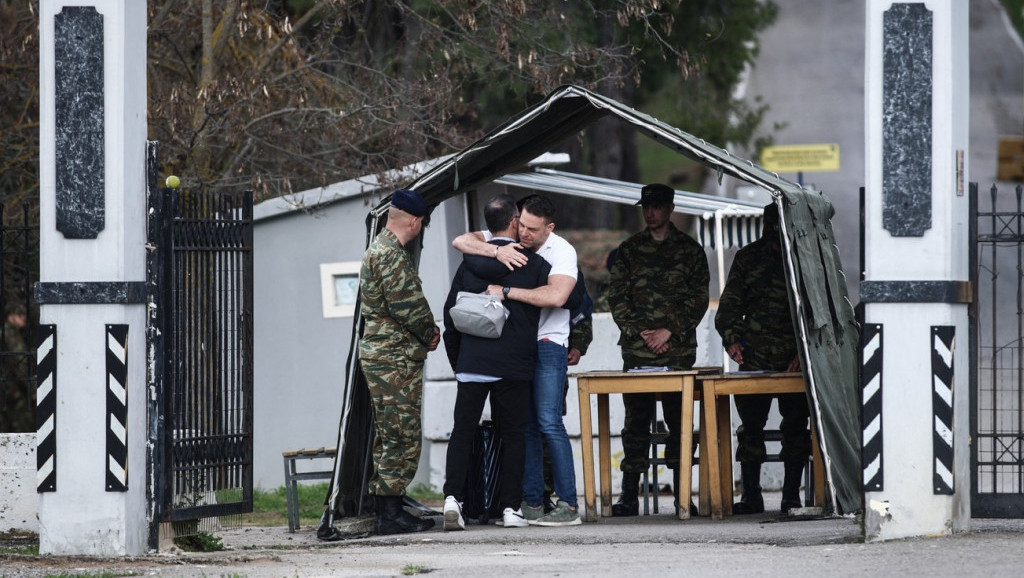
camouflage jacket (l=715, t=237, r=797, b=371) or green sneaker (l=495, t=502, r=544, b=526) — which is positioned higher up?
camouflage jacket (l=715, t=237, r=797, b=371)

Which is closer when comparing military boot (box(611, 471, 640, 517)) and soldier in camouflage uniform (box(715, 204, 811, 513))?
soldier in camouflage uniform (box(715, 204, 811, 513))

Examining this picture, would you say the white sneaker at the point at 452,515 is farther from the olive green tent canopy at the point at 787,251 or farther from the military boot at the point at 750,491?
the military boot at the point at 750,491

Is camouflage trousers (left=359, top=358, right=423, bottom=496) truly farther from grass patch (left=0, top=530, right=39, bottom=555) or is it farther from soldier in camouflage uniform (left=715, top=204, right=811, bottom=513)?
soldier in camouflage uniform (left=715, top=204, right=811, bottom=513)

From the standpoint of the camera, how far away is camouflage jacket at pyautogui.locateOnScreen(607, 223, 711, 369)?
10367 millimetres

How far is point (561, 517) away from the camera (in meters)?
9.62

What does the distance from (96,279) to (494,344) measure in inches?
93.4

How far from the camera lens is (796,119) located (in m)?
34.1

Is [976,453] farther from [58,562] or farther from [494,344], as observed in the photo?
[58,562]

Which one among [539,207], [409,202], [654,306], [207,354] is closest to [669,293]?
[654,306]

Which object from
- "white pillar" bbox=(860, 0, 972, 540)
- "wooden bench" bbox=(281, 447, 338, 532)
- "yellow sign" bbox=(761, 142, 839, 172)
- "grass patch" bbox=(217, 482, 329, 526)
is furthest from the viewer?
"yellow sign" bbox=(761, 142, 839, 172)

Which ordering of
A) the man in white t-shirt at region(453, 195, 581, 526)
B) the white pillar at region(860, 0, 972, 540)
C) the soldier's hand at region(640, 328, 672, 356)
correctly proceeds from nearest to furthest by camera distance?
the white pillar at region(860, 0, 972, 540), the man in white t-shirt at region(453, 195, 581, 526), the soldier's hand at region(640, 328, 672, 356)

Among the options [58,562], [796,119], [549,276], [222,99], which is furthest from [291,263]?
[796,119]

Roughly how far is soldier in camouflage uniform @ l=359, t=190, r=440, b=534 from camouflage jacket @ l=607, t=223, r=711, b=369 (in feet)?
5.66

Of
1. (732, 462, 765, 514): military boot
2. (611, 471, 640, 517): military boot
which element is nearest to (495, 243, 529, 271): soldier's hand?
(611, 471, 640, 517): military boot
